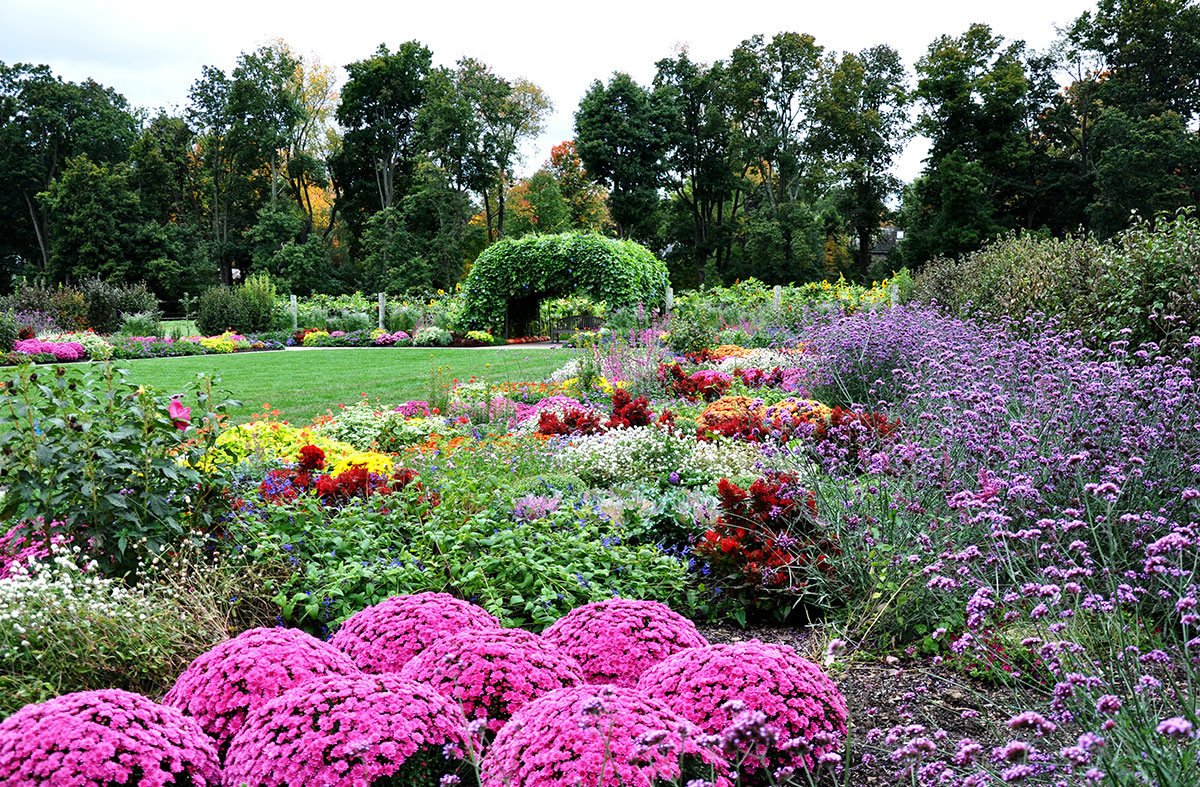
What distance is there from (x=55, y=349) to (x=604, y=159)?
24050 mm

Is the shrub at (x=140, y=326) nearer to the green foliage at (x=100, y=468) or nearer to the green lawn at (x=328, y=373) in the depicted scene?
the green lawn at (x=328, y=373)

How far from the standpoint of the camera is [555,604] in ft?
10.2

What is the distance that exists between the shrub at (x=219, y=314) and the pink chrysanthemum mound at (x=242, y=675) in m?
21.2

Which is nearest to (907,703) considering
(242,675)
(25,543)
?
(242,675)

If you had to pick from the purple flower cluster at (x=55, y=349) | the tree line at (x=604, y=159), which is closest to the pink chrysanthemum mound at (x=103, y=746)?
the purple flower cluster at (x=55, y=349)

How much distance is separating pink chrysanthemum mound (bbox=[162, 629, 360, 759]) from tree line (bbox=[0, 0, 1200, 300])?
1191 inches

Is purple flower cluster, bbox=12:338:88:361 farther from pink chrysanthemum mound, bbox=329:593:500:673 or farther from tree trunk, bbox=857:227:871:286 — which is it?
tree trunk, bbox=857:227:871:286

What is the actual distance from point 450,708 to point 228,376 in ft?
38.0

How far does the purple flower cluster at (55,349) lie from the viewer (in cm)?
1526

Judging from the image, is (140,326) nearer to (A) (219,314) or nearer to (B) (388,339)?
(A) (219,314)

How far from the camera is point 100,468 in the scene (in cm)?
303

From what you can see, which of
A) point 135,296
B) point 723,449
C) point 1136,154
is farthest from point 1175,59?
point 135,296

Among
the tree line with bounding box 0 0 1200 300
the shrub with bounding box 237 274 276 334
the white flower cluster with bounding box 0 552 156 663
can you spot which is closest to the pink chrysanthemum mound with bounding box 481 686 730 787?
the white flower cluster with bounding box 0 552 156 663

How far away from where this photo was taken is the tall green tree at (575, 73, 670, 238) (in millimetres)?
34594
